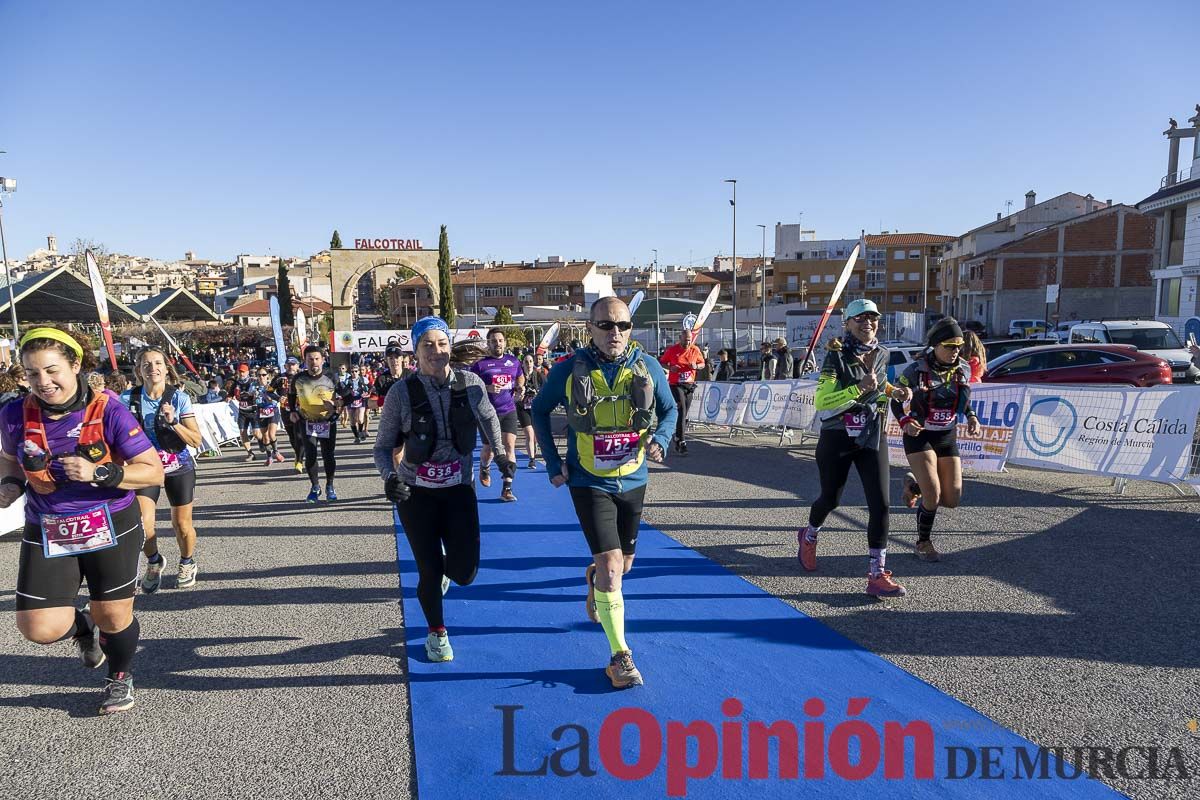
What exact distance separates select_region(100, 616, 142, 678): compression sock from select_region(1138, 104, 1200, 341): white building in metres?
36.4

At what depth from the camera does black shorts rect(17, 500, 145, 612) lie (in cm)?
350

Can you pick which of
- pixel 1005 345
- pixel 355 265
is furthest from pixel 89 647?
pixel 355 265

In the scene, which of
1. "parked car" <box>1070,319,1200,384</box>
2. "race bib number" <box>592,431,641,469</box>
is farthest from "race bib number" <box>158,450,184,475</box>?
"parked car" <box>1070,319,1200,384</box>

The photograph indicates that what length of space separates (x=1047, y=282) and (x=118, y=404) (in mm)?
58059

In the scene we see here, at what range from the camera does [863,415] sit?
5.05m

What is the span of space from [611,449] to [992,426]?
7106 mm

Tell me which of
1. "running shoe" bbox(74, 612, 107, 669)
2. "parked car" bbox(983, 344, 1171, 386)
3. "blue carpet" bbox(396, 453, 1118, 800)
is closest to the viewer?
"blue carpet" bbox(396, 453, 1118, 800)

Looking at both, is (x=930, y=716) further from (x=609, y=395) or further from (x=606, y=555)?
(x=609, y=395)

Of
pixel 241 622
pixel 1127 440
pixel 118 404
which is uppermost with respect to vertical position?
Answer: pixel 118 404

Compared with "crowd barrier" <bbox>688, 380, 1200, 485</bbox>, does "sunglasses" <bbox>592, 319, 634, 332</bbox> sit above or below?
above

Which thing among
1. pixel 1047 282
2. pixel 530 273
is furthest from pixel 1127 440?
pixel 530 273

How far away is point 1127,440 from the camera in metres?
8.00

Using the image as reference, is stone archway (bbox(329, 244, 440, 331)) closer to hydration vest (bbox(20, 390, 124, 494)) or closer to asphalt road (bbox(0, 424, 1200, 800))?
asphalt road (bbox(0, 424, 1200, 800))

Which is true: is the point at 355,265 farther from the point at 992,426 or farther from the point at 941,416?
the point at 941,416
